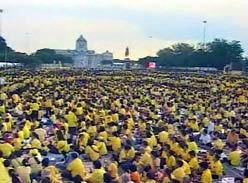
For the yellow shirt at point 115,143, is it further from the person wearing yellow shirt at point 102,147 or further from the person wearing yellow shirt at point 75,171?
the person wearing yellow shirt at point 75,171

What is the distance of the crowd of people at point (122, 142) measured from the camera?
1462cm

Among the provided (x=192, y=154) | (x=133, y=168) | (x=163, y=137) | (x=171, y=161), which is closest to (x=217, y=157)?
(x=192, y=154)

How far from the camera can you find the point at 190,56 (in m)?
95.2

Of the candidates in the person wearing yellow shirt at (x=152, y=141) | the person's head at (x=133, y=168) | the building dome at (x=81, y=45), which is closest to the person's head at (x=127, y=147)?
the person wearing yellow shirt at (x=152, y=141)

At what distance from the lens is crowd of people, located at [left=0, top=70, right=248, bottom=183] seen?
48.0 ft

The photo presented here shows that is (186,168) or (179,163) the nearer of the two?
(186,168)

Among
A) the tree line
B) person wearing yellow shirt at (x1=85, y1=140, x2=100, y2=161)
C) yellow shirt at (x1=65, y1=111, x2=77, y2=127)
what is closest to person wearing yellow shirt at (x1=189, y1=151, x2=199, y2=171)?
person wearing yellow shirt at (x1=85, y1=140, x2=100, y2=161)

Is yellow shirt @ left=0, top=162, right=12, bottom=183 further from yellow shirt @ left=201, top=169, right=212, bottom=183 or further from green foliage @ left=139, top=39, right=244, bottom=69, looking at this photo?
green foliage @ left=139, top=39, right=244, bottom=69

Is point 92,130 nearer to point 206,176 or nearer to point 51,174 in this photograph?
point 206,176

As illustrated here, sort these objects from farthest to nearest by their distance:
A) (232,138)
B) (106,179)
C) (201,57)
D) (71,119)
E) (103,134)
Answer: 1. (201,57)
2. (71,119)
3. (232,138)
4. (103,134)
5. (106,179)

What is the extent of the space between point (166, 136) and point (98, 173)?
6083 mm

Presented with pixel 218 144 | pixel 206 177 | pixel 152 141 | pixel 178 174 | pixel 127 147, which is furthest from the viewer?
pixel 218 144

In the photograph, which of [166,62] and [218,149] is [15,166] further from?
[166,62]

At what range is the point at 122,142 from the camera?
19.9 meters
